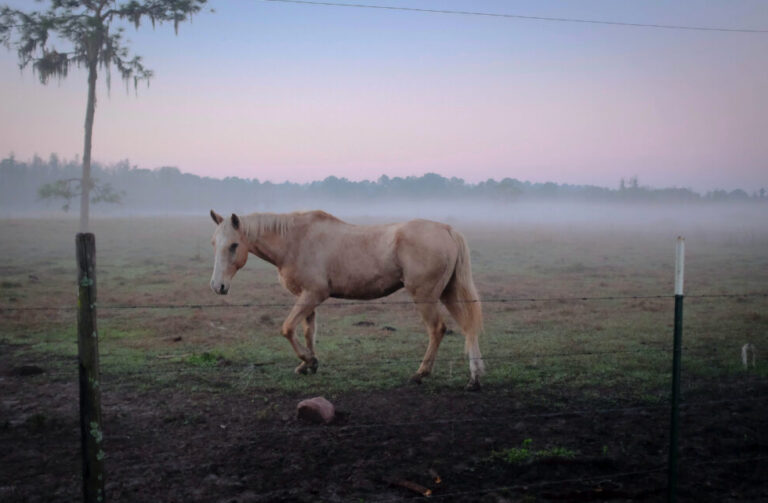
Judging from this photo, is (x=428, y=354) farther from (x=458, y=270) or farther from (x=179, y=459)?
(x=179, y=459)

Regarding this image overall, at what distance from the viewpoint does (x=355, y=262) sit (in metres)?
7.28

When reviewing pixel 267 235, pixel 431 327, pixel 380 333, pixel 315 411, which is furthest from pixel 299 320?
pixel 380 333

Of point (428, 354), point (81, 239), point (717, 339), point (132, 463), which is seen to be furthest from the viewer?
point (717, 339)

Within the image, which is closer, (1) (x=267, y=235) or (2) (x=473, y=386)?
(2) (x=473, y=386)

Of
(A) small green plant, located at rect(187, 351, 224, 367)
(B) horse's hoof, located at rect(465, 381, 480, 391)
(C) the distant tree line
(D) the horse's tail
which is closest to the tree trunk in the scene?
(A) small green plant, located at rect(187, 351, 224, 367)

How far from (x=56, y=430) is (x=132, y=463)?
1.32 meters

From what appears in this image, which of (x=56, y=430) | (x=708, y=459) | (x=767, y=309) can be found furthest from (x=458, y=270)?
(x=767, y=309)

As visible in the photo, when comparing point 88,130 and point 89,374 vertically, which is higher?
point 88,130

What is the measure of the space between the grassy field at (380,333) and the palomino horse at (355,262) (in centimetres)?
59

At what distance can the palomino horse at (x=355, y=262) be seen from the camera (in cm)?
703

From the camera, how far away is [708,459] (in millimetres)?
4605

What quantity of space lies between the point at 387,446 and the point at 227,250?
3.39m

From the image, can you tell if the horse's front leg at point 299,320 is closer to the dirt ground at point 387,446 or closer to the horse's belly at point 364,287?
the horse's belly at point 364,287

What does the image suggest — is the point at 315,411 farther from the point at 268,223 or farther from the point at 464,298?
the point at 268,223
